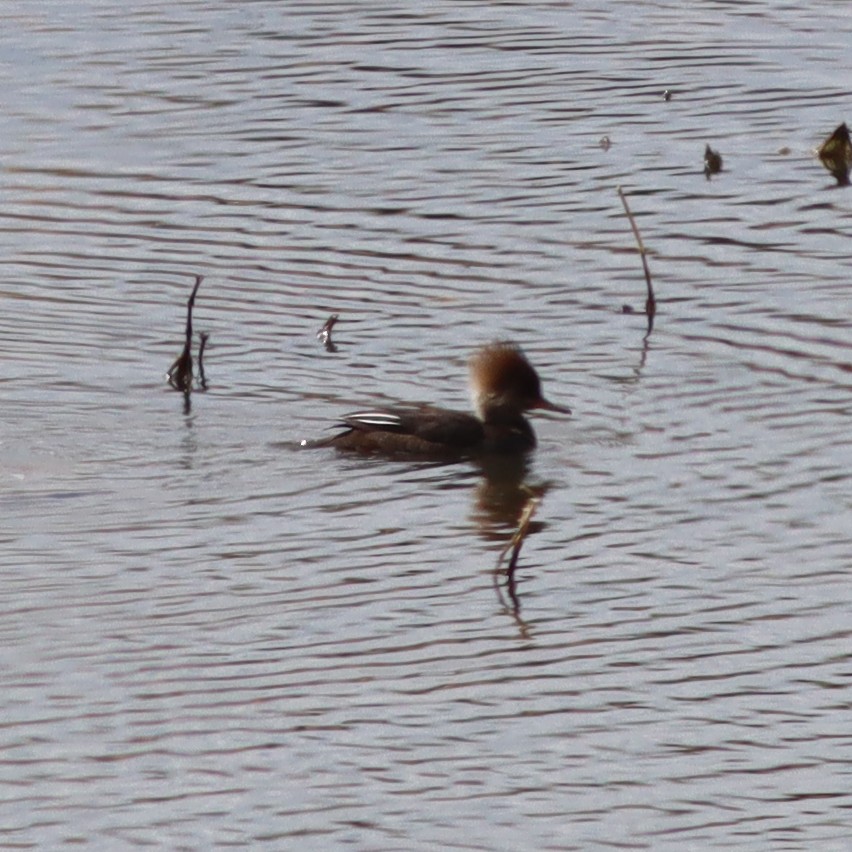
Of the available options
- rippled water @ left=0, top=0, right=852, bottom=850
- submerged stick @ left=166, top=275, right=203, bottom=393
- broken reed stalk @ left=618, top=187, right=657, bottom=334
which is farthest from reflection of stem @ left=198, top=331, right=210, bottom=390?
broken reed stalk @ left=618, top=187, right=657, bottom=334

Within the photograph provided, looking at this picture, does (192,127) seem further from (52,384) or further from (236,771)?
(236,771)

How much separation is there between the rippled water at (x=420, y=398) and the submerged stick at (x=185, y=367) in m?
0.15

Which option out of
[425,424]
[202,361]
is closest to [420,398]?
[425,424]

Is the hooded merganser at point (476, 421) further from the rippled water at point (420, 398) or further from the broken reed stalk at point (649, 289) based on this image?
the broken reed stalk at point (649, 289)

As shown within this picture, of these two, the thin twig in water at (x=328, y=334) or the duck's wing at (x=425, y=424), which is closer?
the duck's wing at (x=425, y=424)

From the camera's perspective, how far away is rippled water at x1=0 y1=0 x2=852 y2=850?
8008mm

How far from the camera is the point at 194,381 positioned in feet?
41.1

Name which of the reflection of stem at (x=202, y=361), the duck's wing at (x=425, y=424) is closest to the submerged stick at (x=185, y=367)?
the reflection of stem at (x=202, y=361)

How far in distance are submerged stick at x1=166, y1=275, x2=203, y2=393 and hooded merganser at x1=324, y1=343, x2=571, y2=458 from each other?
0.87 m

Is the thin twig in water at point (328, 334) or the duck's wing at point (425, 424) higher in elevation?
the thin twig in water at point (328, 334)

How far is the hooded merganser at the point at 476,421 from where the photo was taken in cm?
1162

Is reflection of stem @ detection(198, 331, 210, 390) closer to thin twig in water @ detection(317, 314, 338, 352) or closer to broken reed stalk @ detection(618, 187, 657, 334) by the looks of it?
thin twig in water @ detection(317, 314, 338, 352)

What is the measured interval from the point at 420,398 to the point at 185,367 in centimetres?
115

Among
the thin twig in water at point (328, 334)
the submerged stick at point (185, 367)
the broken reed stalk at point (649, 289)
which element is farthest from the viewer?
the broken reed stalk at point (649, 289)
